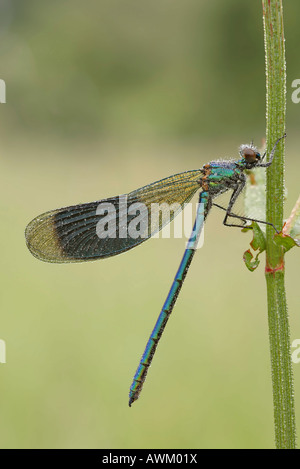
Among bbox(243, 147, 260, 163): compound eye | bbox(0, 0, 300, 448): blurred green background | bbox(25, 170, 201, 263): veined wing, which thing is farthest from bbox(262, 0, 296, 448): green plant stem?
bbox(0, 0, 300, 448): blurred green background

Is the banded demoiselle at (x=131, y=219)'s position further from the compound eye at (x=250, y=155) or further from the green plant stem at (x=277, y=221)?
the green plant stem at (x=277, y=221)

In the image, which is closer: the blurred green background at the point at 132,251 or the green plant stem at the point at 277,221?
the green plant stem at the point at 277,221

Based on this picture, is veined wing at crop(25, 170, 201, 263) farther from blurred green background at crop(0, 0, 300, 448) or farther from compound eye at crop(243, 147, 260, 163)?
blurred green background at crop(0, 0, 300, 448)

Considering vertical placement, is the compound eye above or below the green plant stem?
above

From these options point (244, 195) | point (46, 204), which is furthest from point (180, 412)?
point (46, 204)

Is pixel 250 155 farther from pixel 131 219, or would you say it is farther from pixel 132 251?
pixel 132 251

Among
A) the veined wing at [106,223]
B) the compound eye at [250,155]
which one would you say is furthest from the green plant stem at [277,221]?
the veined wing at [106,223]
